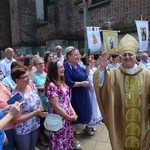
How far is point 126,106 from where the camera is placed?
369 centimetres

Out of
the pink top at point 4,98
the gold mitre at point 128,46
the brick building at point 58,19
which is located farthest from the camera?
the brick building at point 58,19

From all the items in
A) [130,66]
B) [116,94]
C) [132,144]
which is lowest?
[132,144]

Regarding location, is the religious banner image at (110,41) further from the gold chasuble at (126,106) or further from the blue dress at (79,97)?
the gold chasuble at (126,106)

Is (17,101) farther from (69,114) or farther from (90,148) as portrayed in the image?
(90,148)

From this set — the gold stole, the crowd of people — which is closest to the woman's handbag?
the crowd of people

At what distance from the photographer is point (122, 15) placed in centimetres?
1175

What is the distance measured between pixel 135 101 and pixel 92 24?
999cm

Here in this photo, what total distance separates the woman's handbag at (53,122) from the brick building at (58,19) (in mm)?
8106

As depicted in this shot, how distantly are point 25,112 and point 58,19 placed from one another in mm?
11069

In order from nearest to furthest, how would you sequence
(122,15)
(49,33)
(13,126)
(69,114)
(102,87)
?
(13,126)
(102,87)
(69,114)
(122,15)
(49,33)

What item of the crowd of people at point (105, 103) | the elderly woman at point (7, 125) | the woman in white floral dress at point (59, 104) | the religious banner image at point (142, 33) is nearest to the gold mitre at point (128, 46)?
the crowd of people at point (105, 103)

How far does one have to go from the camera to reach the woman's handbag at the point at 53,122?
3.67 metres

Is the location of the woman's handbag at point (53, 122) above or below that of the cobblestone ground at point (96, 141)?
above

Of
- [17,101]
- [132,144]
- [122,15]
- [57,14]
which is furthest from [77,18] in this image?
[17,101]
